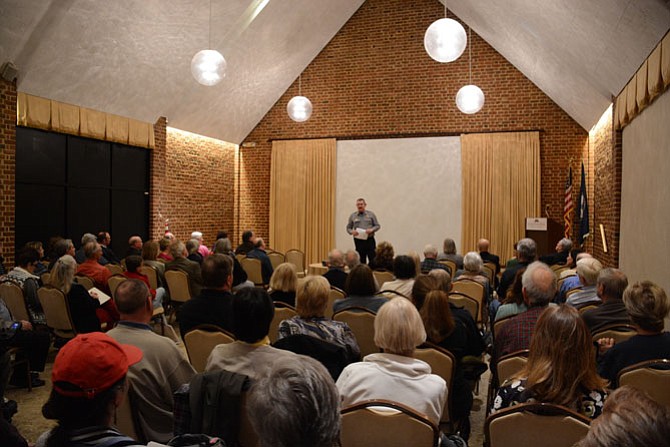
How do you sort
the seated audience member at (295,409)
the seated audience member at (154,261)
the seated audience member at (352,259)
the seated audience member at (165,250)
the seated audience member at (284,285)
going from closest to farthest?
the seated audience member at (295,409)
the seated audience member at (284,285)
the seated audience member at (154,261)
the seated audience member at (352,259)
the seated audience member at (165,250)

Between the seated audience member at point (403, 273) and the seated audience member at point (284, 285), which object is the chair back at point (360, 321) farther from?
the seated audience member at point (403, 273)

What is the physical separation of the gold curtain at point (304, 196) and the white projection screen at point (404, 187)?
26cm

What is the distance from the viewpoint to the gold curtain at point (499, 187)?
12188 mm

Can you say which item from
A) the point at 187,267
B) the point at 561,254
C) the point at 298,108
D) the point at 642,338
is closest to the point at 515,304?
the point at 642,338

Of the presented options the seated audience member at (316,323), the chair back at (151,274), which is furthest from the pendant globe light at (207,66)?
the seated audience member at (316,323)

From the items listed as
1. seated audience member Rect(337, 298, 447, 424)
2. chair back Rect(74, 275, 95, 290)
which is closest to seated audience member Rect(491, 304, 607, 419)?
seated audience member Rect(337, 298, 447, 424)

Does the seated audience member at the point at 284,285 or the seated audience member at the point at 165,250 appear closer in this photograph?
the seated audience member at the point at 284,285

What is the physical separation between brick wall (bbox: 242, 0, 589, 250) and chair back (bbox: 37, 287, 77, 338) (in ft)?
30.3

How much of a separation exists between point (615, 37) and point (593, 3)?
2.06 ft

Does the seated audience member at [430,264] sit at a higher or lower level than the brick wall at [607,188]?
lower

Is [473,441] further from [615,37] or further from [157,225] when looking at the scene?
[157,225]

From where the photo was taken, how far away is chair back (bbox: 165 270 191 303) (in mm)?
6918

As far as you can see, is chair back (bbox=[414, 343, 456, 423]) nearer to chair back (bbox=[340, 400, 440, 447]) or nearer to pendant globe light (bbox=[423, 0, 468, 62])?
chair back (bbox=[340, 400, 440, 447])

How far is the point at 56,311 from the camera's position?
5.09m
